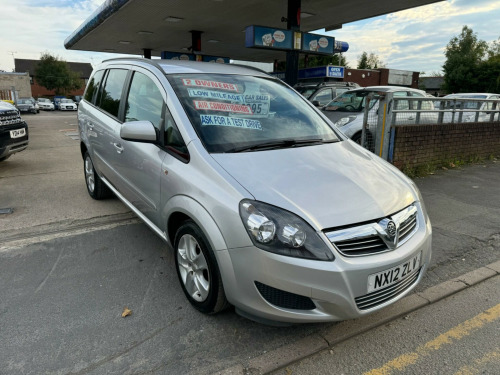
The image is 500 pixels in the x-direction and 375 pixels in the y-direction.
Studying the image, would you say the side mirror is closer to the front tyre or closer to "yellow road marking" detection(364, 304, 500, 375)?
the front tyre

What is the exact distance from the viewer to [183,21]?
43.3ft

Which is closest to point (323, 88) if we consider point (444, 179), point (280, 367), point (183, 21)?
point (444, 179)

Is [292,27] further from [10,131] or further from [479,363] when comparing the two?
[479,363]

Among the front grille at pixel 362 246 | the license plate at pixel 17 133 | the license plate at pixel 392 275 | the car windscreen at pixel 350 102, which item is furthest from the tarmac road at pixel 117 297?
the car windscreen at pixel 350 102

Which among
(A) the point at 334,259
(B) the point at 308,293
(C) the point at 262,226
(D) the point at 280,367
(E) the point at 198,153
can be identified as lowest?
(D) the point at 280,367

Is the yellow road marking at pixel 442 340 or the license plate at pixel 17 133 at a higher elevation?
the license plate at pixel 17 133

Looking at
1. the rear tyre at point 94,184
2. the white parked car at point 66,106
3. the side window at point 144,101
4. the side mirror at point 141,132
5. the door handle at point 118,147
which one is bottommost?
the white parked car at point 66,106

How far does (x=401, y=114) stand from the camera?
20.9 ft

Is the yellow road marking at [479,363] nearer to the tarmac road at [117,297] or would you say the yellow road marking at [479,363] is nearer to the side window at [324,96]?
the tarmac road at [117,297]

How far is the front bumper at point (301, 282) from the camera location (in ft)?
6.66

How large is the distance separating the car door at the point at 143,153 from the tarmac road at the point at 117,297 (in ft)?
1.92

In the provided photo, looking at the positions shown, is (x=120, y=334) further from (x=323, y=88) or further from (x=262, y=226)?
(x=323, y=88)

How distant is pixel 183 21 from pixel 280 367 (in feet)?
43.8

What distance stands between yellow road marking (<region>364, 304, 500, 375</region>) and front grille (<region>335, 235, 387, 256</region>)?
0.72m
